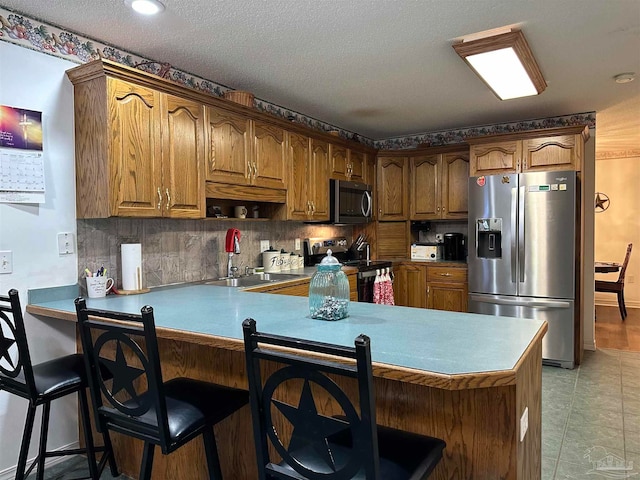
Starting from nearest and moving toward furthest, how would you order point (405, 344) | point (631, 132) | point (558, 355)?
point (405, 344) → point (558, 355) → point (631, 132)

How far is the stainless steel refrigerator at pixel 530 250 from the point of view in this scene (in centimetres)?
395

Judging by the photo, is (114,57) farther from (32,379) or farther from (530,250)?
(530,250)

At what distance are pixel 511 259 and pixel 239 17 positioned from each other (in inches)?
123

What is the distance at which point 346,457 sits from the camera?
1224mm

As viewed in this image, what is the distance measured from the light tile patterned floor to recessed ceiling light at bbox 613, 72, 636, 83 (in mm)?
2338

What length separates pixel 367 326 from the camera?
5.73 ft

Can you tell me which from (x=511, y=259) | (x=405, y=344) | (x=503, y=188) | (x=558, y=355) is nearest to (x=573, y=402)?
(x=558, y=355)

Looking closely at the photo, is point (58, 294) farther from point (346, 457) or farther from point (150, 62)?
point (346, 457)

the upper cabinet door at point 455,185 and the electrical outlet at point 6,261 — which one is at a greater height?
the upper cabinet door at point 455,185

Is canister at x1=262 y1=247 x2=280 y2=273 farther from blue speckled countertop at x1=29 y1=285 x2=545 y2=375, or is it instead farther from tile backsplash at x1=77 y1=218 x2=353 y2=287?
blue speckled countertop at x1=29 y1=285 x2=545 y2=375

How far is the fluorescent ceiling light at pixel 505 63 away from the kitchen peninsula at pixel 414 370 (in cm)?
162

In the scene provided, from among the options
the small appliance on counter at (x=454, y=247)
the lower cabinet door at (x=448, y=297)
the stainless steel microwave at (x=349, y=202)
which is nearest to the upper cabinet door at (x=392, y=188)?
the stainless steel microwave at (x=349, y=202)

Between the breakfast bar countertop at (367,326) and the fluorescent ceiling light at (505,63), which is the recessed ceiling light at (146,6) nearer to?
the breakfast bar countertop at (367,326)

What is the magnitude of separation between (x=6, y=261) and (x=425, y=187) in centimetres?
403
